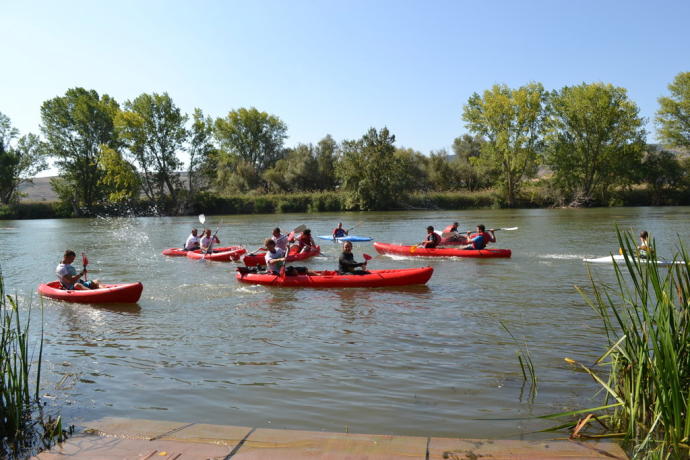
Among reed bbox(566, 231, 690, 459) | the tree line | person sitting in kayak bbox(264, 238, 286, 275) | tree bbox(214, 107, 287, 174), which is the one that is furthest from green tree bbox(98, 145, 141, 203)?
reed bbox(566, 231, 690, 459)

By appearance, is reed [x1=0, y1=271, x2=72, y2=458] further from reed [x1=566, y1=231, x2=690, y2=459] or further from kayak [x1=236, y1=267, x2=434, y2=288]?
kayak [x1=236, y1=267, x2=434, y2=288]

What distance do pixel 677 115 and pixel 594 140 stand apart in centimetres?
723

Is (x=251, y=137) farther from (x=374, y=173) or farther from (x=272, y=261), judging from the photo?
(x=272, y=261)

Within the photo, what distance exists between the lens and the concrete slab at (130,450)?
4.01 m

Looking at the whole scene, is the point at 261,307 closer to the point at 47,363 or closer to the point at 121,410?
the point at 47,363

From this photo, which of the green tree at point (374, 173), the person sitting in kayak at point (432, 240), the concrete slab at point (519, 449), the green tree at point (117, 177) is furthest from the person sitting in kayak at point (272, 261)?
the green tree at point (117, 177)

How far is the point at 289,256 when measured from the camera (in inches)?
645

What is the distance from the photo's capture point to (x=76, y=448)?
167 inches

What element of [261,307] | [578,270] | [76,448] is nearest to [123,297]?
[261,307]

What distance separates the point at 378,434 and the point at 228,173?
54051 mm

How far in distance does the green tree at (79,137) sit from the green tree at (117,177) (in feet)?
3.48

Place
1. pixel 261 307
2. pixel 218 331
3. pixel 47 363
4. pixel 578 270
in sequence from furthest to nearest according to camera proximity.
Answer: pixel 578 270 → pixel 261 307 → pixel 218 331 → pixel 47 363

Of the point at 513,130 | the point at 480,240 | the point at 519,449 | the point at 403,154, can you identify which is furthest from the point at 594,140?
the point at 519,449

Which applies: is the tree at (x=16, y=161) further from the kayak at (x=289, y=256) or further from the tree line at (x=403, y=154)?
the kayak at (x=289, y=256)
